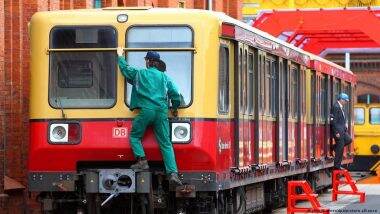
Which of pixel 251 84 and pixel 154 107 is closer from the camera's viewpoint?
pixel 154 107

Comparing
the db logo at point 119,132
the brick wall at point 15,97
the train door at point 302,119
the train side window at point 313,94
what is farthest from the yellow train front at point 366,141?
the db logo at point 119,132

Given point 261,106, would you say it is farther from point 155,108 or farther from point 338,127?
point 338,127

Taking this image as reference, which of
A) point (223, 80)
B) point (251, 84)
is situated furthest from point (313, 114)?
point (223, 80)

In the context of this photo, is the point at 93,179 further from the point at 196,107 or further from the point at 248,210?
the point at 248,210

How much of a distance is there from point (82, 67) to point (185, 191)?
6.17 feet

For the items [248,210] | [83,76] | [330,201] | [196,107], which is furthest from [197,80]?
[330,201]

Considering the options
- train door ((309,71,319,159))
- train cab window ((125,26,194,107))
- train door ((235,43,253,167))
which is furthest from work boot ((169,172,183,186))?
train door ((309,71,319,159))

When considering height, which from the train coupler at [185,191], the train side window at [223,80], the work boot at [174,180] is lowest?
the train coupler at [185,191]

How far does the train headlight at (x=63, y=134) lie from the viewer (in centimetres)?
1620

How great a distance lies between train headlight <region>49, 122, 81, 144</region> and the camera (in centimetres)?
1620

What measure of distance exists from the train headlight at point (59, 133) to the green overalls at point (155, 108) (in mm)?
809

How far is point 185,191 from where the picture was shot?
1599 cm

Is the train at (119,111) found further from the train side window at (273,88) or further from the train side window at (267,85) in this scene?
the train side window at (273,88)

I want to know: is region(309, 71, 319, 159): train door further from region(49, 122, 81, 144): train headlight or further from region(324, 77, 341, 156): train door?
region(49, 122, 81, 144): train headlight
